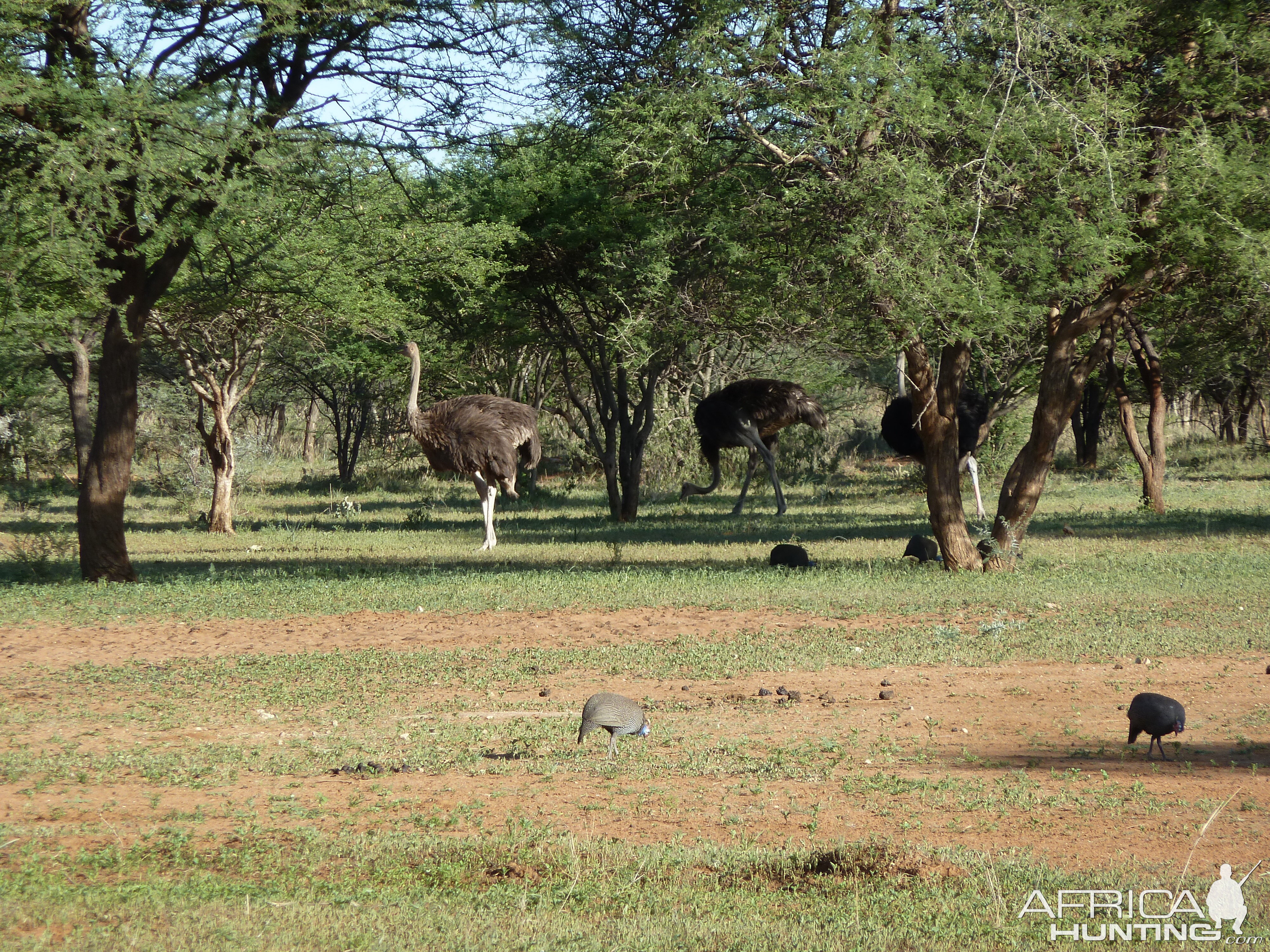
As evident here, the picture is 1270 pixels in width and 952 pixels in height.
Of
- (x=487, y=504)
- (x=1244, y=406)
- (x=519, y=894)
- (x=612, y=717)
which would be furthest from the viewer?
(x=1244, y=406)

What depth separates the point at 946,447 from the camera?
15.5 m

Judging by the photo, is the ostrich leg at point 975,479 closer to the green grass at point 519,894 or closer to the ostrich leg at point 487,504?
the ostrich leg at point 487,504

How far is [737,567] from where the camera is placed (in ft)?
53.0

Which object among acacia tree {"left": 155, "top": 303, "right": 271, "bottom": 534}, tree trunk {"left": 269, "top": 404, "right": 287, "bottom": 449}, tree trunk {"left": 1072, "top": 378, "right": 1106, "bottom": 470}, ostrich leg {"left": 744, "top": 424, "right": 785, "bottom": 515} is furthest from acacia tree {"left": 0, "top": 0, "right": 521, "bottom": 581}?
tree trunk {"left": 269, "top": 404, "right": 287, "bottom": 449}

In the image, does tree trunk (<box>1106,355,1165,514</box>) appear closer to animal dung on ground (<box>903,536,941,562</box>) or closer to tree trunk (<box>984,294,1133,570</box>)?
tree trunk (<box>984,294,1133,570</box>)

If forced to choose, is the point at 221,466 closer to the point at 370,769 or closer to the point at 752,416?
the point at 752,416

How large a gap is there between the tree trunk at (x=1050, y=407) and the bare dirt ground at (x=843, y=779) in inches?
225

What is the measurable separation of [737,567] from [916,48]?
674cm

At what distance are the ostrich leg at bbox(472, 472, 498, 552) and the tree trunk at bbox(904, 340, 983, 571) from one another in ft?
22.9

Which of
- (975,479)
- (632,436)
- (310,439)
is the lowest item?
(975,479)

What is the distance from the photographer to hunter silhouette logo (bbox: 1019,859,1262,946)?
15.4 ft

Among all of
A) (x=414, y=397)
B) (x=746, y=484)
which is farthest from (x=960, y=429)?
(x=414, y=397)

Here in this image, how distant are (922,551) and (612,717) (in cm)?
951

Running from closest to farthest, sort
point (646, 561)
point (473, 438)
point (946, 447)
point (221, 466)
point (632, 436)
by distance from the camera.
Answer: point (946, 447) → point (646, 561) → point (473, 438) → point (221, 466) → point (632, 436)
